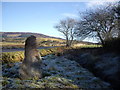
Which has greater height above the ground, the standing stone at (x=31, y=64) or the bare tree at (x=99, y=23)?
the bare tree at (x=99, y=23)

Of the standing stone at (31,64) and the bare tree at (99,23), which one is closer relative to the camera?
the standing stone at (31,64)

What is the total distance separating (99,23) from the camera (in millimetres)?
24125

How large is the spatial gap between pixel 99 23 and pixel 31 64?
60.9ft

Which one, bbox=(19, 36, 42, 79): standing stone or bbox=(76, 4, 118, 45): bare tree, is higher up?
bbox=(76, 4, 118, 45): bare tree

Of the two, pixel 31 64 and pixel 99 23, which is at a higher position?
pixel 99 23

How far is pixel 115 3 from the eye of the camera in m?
24.5

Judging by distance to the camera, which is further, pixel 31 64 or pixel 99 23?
pixel 99 23

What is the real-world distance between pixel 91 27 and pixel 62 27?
2222 cm

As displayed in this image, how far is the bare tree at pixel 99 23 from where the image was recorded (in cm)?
2328

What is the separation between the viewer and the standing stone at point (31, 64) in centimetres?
821

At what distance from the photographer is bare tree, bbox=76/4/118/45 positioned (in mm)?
23281

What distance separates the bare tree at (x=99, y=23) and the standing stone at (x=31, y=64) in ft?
54.6

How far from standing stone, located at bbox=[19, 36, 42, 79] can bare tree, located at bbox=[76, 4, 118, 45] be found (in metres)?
16.7

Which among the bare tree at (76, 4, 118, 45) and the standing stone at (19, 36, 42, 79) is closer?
the standing stone at (19, 36, 42, 79)
